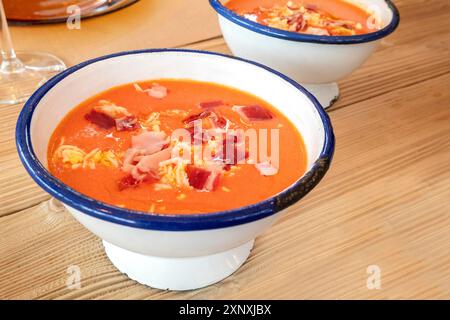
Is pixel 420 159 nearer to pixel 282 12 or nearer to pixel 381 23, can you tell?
pixel 381 23

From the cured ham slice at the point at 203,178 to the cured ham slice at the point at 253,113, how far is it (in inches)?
8.0

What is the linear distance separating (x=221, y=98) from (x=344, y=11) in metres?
0.60

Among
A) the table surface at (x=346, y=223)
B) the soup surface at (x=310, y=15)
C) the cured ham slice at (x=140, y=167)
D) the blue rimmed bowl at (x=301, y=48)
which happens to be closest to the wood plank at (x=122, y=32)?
the table surface at (x=346, y=223)

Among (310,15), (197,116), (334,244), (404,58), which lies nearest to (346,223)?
(334,244)

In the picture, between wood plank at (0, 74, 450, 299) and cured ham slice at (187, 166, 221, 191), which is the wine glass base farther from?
cured ham slice at (187, 166, 221, 191)

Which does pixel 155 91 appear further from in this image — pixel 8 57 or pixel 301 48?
pixel 8 57

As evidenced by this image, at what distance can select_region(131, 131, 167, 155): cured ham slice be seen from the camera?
914mm

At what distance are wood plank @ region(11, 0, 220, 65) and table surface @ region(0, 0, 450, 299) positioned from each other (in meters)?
0.01

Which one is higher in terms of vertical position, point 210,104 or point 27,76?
point 210,104

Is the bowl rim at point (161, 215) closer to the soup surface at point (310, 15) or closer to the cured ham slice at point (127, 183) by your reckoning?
the cured ham slice at point (127, 183)

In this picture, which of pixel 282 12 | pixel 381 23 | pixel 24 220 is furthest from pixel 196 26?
pixel 24 220

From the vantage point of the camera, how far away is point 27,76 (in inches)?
55.6

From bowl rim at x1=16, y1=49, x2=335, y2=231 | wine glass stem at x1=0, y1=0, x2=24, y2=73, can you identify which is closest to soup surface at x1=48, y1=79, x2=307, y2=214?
bowl rim at x1=16, y1=49, x2=335, y2=231

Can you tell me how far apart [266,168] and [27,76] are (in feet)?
2.61
